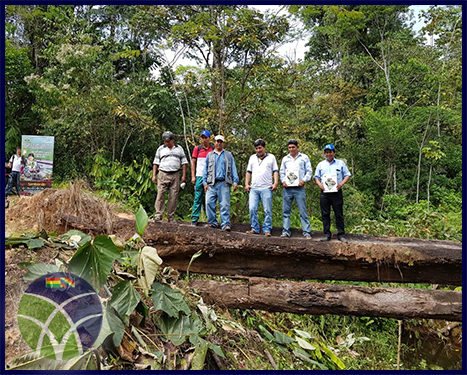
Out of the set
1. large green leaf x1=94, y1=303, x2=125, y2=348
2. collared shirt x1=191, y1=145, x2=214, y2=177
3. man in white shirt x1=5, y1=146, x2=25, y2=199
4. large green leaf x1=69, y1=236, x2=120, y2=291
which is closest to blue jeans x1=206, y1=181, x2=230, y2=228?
collared shirt x1=191, y1=145, x2=214, y2=177

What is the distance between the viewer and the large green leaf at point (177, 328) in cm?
251

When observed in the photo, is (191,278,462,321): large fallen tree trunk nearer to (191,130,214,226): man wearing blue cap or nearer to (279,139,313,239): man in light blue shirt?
(279,139,313,239): man in light blue shirt

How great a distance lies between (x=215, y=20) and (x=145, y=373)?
301 inches

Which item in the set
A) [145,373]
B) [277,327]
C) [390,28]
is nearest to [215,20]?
[277,327]

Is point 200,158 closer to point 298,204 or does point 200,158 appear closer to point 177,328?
point 298,204

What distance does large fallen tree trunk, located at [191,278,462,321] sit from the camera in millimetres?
4164

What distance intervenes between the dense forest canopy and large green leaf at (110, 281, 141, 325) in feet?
11.4

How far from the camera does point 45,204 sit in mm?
5566

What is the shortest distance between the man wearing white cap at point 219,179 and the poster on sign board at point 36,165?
554 centimetres

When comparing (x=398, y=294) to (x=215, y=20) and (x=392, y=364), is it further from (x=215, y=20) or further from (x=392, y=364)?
(x=215, y=20)

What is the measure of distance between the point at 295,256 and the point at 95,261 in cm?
330

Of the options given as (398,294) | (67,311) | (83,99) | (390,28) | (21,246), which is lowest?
(398,294)

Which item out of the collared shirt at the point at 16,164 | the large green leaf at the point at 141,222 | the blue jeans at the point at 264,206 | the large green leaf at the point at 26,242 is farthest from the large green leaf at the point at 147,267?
the collared shirt at the point at 16,164

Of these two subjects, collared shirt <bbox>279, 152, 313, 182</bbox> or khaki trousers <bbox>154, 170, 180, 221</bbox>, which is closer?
collared shirt <bbox>279, 152, 313, 182</bbox>
